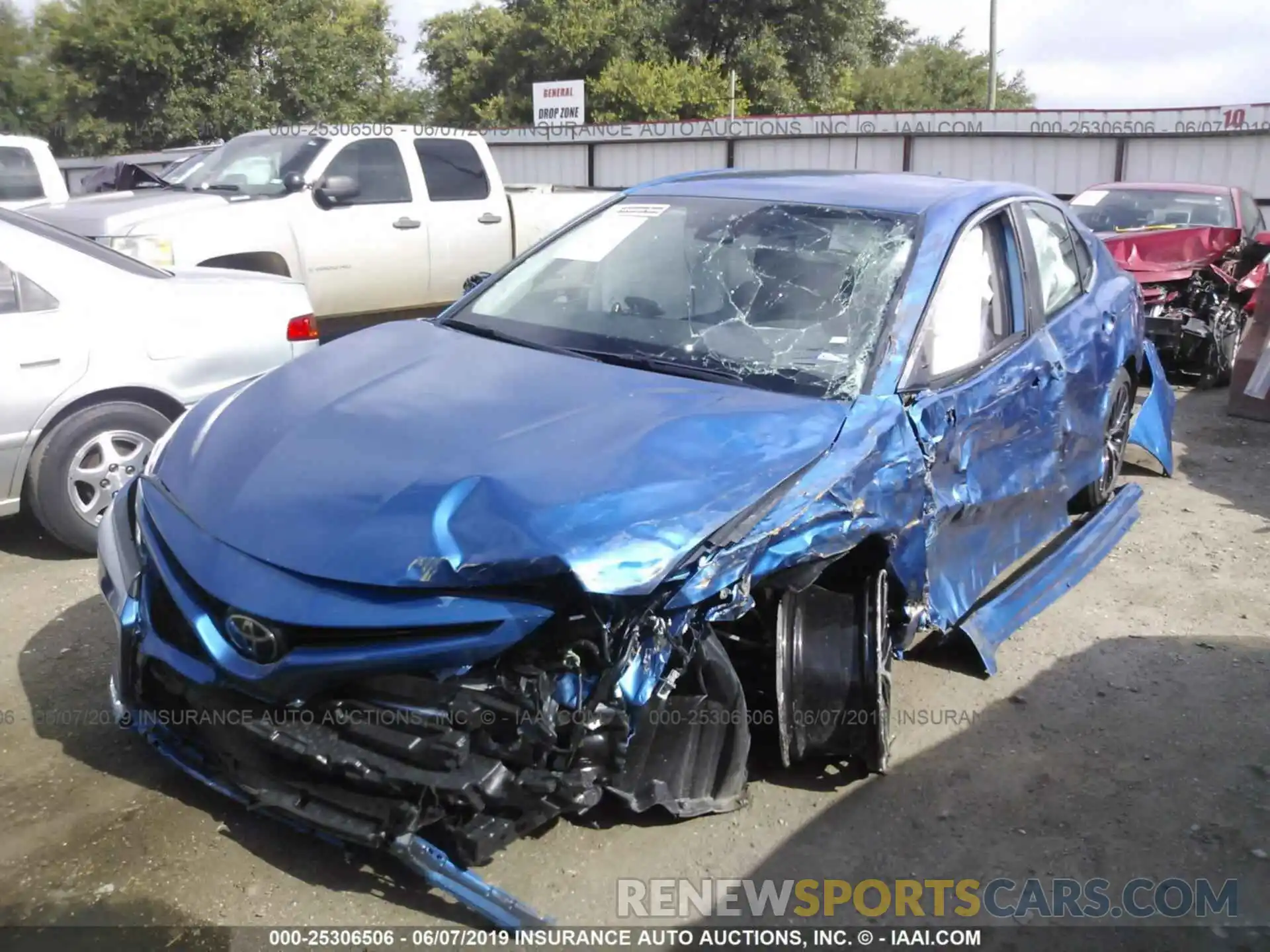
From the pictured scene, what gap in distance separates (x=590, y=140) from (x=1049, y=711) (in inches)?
813

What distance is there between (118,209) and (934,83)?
51.3m

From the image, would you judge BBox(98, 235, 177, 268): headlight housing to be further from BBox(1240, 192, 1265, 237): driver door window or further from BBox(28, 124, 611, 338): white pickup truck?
BBox(1240, 192, 1265, 237): driver door window

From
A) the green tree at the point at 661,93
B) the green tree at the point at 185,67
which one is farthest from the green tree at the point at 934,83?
the green tree at the point at 185,67

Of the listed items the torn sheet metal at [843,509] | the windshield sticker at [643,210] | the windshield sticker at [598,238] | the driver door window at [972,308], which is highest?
the windshield sticker at [643,210]

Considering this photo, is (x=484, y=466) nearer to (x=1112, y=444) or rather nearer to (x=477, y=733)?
(x=477, y=733)

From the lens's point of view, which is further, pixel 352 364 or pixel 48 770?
pixel 352 364

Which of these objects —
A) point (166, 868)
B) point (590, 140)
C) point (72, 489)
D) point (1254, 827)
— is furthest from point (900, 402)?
point (590, 140)

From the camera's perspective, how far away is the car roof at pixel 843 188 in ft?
13.2

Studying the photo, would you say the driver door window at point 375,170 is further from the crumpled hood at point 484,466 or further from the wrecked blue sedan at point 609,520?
the crumpled hood at point 484,466

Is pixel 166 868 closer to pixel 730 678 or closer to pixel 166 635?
pixel 166 635

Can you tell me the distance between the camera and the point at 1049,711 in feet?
12.7

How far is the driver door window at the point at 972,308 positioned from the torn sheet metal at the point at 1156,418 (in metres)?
2.15

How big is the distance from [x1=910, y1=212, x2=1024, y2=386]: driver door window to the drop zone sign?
29.9 metres

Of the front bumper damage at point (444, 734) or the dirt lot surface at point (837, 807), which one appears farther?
the dirt lot surface at point (837, 807)
